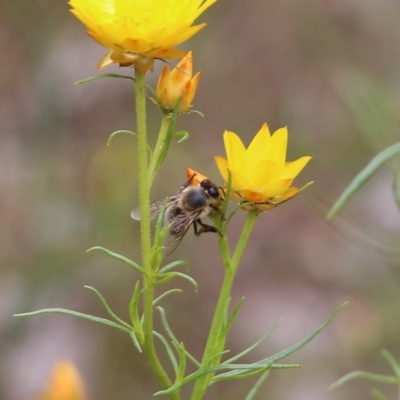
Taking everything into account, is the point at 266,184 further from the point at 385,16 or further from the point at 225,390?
the point at 385,16

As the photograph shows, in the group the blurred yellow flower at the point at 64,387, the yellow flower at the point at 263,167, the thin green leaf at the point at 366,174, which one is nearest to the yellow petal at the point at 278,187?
the yellow flower at the point at 263,167

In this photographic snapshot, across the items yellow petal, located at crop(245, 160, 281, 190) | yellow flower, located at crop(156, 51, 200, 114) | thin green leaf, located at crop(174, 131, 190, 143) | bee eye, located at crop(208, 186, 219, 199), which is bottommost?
bee eye, located at crop(208, 186, 219, 199)

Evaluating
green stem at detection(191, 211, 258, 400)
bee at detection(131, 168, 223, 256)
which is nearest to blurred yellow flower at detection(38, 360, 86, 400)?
bee at detection(131, 168, 223, 256)

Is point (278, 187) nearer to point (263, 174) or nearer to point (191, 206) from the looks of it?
point (263, 174)

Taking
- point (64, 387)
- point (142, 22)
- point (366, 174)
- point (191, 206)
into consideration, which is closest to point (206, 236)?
point (64, 387)

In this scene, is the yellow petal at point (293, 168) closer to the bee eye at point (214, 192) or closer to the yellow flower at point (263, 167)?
the yellow flower at point (263, 167)

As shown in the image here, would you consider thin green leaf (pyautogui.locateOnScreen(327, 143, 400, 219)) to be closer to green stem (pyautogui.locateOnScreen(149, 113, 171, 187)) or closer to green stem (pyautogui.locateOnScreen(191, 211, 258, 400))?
green stem (pyautogui.locateOnScreen(191, 211, 258, 400))
